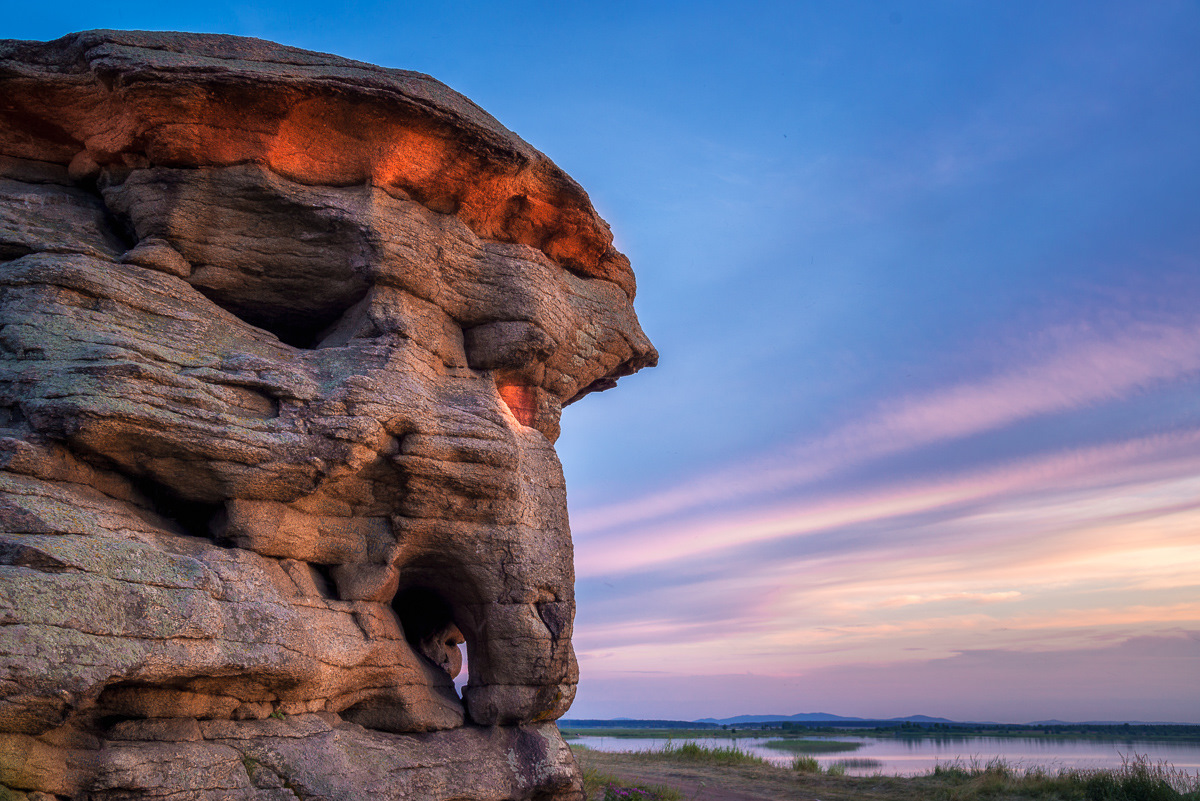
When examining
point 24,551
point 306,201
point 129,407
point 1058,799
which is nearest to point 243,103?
point 306,201

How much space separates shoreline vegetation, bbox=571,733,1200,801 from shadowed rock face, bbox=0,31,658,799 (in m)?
5.25

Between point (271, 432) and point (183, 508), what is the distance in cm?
194

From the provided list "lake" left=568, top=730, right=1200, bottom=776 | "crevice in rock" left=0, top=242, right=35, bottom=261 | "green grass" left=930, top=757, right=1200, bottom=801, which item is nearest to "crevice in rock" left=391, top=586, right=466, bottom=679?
"crevice in rock" left=0, top=242, right=35, bottom=261

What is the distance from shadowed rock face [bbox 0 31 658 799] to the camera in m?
8.89

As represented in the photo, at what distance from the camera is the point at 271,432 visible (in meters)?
10.8

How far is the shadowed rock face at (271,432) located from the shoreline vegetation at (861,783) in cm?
525

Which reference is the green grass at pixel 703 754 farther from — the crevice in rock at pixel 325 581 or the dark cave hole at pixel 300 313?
the dark cave hole at pixel 300 313

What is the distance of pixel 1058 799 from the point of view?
1731 centimetres

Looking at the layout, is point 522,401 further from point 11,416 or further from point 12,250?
point 12,250

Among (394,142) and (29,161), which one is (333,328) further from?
(29,161)

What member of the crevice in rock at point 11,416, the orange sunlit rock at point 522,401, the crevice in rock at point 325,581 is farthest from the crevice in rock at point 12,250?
the orange sunlit rock at point 522,401

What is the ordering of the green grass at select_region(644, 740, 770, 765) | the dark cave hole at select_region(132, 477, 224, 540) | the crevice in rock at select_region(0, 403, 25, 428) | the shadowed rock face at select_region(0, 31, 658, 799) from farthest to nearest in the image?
the green grass at select_region(644, 740, 770, 765), the dark cave hole at select_region(132, 477, 224, 540), the crevice in rock at select_region(0, 403, 25, 428), the shadowed rock face at select_region(0, 31, 658, 799)

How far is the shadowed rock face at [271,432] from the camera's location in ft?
29.2

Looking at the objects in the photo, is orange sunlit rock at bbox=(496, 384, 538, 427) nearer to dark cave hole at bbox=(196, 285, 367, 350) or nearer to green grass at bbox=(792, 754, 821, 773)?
dark cave hole at bbox=(196, 285, 367, 350)
